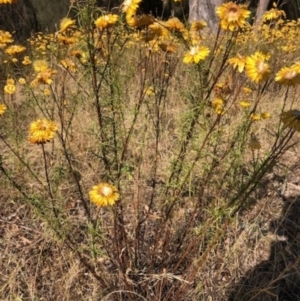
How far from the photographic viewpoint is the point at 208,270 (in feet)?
7.11

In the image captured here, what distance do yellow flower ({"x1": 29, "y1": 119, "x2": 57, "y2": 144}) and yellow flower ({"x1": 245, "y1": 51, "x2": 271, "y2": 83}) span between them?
73cm

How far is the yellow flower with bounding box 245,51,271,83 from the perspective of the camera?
4.29ft

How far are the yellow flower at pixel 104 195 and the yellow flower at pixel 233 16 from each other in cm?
69

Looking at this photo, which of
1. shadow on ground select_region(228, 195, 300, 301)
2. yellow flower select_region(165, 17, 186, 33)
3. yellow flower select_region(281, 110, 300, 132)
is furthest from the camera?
shadow on ground select_region(228, 195, 300, 301)

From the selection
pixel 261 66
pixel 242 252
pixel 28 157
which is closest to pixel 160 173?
pixel 242 252

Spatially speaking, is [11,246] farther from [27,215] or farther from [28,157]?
[28,157]

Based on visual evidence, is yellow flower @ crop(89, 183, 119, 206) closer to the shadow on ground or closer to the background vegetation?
the background vegetation

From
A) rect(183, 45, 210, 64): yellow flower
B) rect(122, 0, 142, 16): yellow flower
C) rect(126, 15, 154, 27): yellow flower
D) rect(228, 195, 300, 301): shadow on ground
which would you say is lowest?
rect(228, 195, 300, 301): shadow on ground

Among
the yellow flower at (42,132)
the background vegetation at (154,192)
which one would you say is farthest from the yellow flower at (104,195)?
the yellow flower at (42,132)

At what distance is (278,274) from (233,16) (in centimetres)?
150

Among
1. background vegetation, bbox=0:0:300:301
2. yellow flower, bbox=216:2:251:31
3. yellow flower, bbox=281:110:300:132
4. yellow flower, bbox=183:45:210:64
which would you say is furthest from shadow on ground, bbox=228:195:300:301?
yellow flower, bbox=216:2:251:31

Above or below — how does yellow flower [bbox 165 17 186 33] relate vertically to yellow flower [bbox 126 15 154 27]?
below

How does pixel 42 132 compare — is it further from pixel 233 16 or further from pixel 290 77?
pixel 290 77

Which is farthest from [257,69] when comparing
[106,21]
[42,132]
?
[42,132]
